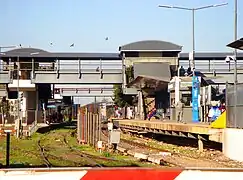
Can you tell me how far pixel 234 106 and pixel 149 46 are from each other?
52695mm

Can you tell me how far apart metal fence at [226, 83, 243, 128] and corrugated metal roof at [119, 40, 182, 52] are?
4909cm

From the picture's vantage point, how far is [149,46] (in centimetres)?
7500

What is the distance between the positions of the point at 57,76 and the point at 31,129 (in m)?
10.6

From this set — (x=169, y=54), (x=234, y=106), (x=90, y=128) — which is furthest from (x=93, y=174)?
(x=169, y=54)

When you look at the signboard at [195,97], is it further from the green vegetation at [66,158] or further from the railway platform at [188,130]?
the green vegetation at [66,158]

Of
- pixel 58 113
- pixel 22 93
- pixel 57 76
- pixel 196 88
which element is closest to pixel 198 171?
pixel 196 88

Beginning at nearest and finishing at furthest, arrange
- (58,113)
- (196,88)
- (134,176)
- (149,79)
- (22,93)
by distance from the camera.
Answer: (134,176), (196,88), (149,79), (22,93), (58,113)

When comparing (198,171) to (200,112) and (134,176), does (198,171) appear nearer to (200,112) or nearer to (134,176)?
(134,176)

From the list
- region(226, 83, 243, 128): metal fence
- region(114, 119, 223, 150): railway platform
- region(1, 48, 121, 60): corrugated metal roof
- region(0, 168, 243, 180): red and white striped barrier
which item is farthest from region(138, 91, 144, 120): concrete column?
region(0, 168, 243, 180): red and white striped barrier

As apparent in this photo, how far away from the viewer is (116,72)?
6288cm

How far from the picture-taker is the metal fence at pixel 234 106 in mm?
21984

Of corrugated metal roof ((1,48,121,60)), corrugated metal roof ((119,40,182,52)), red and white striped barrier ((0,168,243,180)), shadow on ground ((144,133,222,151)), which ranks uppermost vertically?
corrugated metal roof ((119,40,182,52))

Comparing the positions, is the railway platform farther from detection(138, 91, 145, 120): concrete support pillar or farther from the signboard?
detection(138, 91, 145, 120): concrete support pillar

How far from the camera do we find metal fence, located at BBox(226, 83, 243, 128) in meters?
22.0
